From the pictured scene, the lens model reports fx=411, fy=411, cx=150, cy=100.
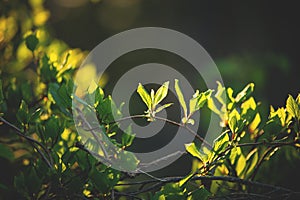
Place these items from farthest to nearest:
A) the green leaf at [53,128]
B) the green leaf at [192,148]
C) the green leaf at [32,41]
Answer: the green leaf at [32,41], the green leaf at [53,128], the green leaf at [192,148]

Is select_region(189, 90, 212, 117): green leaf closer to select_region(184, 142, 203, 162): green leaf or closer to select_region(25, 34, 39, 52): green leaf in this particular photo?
select_region(184, 142, 203, 162): green leaf

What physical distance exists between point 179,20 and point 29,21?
1.32 metres

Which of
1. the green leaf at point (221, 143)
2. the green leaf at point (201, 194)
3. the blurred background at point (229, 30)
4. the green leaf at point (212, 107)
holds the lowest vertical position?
the green leaf at point (201, 194)

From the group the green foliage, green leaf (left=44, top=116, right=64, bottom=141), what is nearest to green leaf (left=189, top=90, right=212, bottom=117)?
the green foliage

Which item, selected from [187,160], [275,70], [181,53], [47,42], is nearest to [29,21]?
[47,42]

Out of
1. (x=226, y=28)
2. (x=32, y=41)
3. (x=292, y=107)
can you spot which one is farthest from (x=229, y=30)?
(x=292, y=107)

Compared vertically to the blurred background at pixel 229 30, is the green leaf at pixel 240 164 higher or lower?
lower

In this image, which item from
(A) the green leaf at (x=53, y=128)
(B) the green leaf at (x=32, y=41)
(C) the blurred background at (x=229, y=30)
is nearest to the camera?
(A) the green leaf at (x=53, y=128)

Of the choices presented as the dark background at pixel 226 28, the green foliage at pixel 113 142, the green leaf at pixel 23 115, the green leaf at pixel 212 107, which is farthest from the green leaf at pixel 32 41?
the dark background at pixel 226 28

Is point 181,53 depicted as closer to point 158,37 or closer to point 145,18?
point 158,37

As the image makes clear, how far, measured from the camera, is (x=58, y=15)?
2.47m

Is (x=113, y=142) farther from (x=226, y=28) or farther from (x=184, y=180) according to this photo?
(x=226, y=28)

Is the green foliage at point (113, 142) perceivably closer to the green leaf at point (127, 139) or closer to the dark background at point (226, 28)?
the green leaf at point (127, 139)

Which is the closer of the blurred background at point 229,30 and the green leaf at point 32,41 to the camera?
the green leaf at point 32,41
